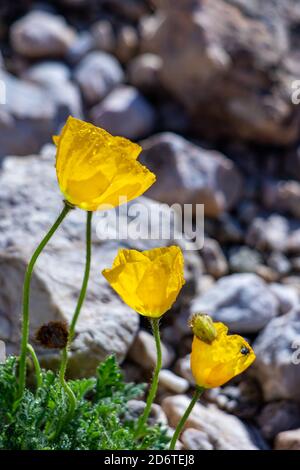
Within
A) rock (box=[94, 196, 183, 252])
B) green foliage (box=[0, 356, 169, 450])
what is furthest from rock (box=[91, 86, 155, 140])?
green foliage (box=[0, 356, 169, 450])

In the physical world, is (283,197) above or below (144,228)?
below

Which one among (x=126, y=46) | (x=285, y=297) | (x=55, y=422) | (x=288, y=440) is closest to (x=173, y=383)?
(x=288, y=440)

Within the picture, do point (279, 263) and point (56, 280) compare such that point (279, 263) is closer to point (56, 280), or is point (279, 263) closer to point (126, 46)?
point (56, 280)

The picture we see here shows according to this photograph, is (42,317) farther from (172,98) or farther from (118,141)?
(172,98)

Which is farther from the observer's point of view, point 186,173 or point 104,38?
point 104,38

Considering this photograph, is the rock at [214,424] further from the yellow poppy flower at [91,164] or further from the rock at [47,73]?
the rock at [47,73]

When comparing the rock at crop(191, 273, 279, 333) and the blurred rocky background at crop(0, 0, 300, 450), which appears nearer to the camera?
the blurred rocky background at crop(0, 0, 300, 450)

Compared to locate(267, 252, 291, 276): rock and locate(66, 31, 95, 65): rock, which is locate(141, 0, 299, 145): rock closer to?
locate(66, 31, 95, 65): rock
